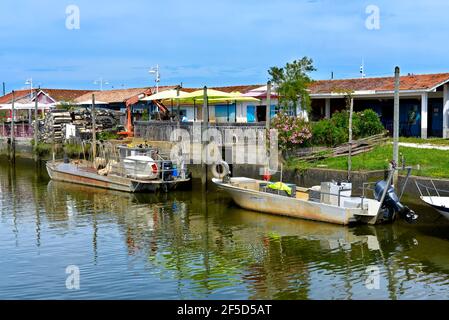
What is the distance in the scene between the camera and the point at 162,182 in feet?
93.1

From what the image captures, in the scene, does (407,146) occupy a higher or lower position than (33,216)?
higher

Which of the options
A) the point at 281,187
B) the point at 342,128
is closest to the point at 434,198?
the point at 281,187

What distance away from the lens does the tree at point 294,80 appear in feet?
113

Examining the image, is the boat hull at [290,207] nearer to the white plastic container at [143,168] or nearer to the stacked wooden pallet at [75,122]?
the white plastic container at [143,168]

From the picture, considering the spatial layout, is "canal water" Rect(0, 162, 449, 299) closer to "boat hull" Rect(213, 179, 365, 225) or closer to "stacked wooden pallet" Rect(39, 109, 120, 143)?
"boat hull" Rect(213, 179, 365, 225)

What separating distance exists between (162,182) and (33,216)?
21.0 feet

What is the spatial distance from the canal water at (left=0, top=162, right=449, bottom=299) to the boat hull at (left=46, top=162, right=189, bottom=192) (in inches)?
112

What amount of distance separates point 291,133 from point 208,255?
11.4m

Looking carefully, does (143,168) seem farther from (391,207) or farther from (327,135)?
(391,207)

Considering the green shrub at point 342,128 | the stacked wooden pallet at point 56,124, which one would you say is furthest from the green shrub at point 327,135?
the stacked wooden pallet at point 56,124

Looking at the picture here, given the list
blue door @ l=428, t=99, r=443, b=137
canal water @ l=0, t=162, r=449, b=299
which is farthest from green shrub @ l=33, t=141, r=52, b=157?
blue door @ l=428, t=99, r=443, b=137

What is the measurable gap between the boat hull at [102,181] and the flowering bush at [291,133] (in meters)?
4.94
